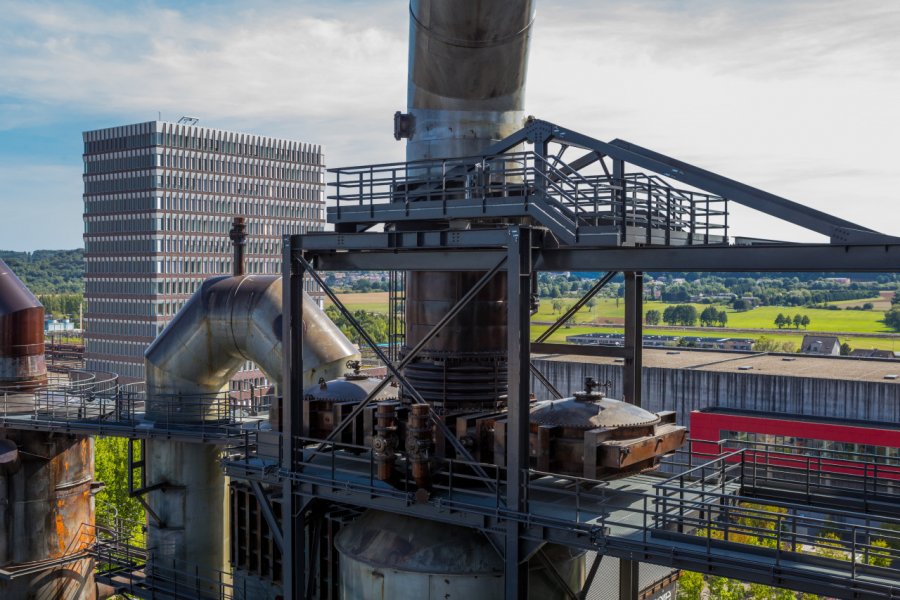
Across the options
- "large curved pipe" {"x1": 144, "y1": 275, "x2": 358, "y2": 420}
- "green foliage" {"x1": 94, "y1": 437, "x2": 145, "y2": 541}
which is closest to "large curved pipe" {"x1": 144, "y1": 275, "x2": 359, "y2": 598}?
"large curved pipe" {"x1": 144, "y1": 275, "x2": 358, "y2": 420}

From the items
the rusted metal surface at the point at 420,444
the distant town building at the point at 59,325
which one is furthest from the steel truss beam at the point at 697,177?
the distant town building at the point at 59,325

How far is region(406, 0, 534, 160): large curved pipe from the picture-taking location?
1905 centimetres

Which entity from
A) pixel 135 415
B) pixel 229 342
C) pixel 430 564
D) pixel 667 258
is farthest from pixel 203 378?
pixel 667 258

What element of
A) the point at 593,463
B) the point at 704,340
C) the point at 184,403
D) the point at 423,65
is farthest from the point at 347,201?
the point at 704,340

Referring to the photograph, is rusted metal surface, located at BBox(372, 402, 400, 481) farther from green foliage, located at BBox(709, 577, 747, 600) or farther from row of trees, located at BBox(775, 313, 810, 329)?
row of trees, located at BBox(775, 313, 810, 329)

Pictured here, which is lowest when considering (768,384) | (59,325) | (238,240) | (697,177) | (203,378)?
(59,325)

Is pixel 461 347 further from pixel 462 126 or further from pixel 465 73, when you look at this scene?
pixel 465 73

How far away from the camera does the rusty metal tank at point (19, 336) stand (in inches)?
1185

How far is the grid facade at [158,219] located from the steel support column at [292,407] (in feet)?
328

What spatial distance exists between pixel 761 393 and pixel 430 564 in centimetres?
3981

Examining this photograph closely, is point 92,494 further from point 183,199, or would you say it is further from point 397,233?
point 183,199

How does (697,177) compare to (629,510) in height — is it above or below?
above

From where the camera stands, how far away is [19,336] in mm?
30391

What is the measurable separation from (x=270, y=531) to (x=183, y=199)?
10161cm
